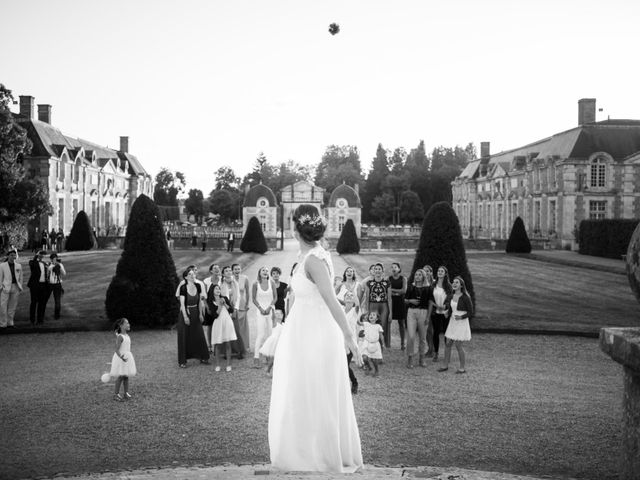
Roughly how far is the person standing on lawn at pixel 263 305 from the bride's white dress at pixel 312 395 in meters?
6.25

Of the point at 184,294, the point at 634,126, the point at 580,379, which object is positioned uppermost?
the point at 634,126

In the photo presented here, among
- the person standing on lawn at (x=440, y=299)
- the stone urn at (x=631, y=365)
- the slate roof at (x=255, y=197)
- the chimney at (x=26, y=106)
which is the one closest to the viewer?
the stone urn at (x=631, y=365)

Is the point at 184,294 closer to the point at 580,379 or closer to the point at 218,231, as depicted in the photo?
the point at 580,379

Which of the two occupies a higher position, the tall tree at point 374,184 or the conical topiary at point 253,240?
the tall tree at point 374,184

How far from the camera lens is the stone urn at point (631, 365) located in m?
3.78

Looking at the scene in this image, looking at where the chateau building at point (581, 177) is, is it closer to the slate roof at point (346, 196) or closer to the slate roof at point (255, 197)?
the slate roof at point (346, 196)

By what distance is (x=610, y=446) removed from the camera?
293 inches

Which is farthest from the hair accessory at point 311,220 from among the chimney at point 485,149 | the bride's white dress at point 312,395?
the chimney at point 485,149

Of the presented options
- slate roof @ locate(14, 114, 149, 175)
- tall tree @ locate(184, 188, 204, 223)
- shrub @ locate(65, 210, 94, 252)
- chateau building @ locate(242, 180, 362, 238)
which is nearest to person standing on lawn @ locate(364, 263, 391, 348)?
shrub @ locate(65, 210, 94, 252)

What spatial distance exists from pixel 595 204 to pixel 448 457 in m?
48.5

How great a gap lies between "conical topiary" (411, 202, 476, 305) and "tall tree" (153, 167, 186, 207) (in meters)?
107

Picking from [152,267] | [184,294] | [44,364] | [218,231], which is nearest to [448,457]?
[184,294]

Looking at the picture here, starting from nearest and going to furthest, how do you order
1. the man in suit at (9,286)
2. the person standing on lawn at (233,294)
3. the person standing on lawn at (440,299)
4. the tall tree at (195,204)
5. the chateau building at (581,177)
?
the person standing on lawn at (440,299)
the person standing on lawn at (233,294)
the man in suit at (9,286)
the chateau building at (581,177)
the tall tree at (195,204)

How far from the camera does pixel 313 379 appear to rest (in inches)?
216
